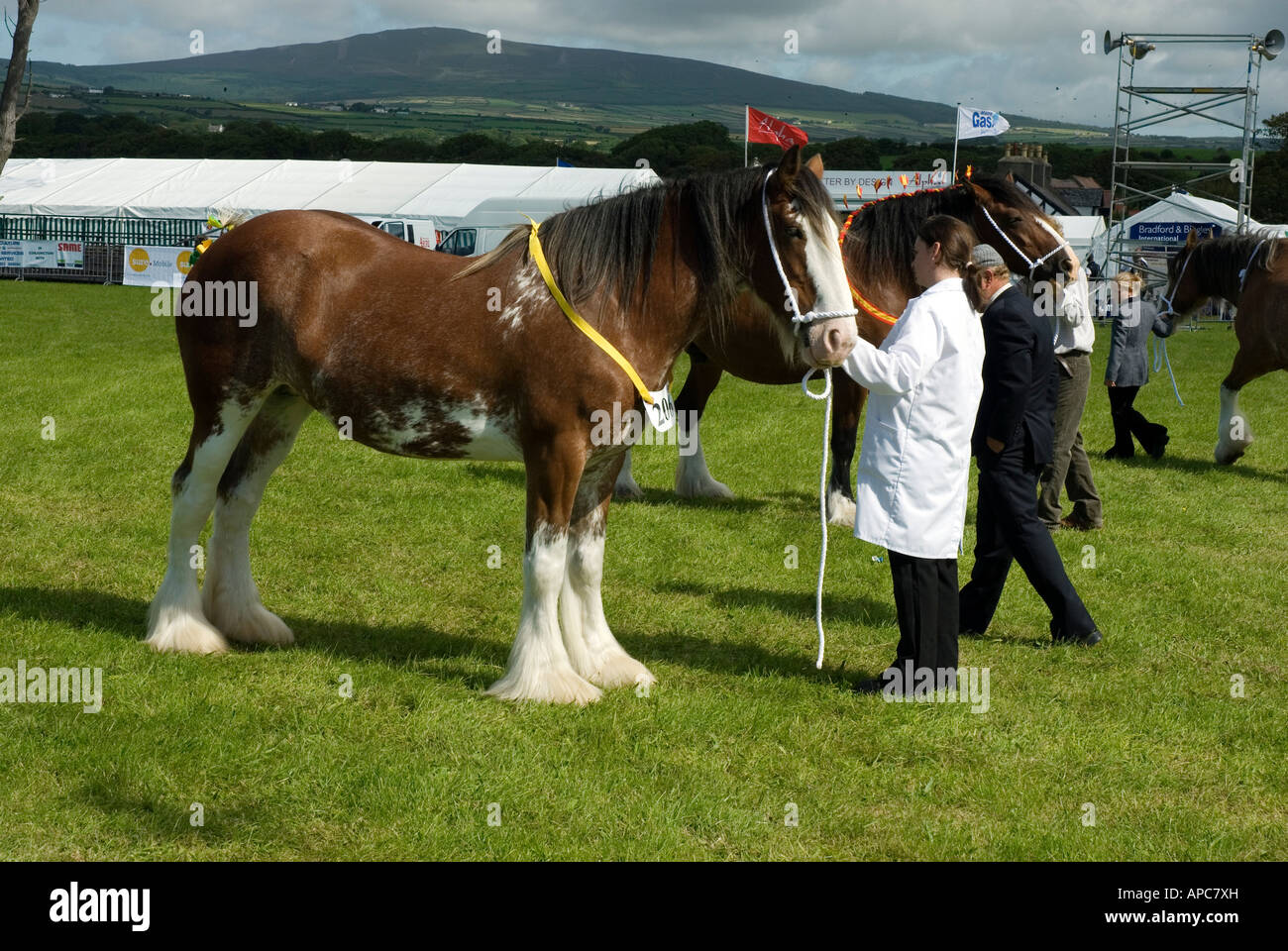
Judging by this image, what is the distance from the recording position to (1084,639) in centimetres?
640

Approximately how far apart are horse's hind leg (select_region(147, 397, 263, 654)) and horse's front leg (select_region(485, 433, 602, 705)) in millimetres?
1566

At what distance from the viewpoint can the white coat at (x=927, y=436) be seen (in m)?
5.12

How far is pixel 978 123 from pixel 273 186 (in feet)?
79.3

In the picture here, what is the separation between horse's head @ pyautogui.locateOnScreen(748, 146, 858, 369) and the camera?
4668 mm

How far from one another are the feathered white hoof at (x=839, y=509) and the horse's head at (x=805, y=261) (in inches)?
168

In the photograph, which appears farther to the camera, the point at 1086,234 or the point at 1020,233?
the point at 1086,234

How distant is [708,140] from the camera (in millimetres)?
68438

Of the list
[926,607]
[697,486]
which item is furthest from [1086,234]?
[926,607]

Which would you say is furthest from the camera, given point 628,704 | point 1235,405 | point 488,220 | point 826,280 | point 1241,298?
point 488,220

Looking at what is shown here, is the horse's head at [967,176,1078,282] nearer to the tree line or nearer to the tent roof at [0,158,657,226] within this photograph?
the tent roof at [0,158,657,226]

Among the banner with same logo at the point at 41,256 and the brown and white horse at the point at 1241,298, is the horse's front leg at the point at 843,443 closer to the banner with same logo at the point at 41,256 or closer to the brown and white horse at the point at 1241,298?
the brown and white horse at the point at 1241,298

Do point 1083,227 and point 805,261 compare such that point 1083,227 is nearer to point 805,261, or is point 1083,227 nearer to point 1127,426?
point 1127,426

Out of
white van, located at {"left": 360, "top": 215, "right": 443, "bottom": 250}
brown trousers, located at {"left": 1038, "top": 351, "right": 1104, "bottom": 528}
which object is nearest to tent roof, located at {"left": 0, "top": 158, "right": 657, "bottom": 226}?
white van, located at {"left": 360, "top": 215, "right": 443, "bottom": 250}

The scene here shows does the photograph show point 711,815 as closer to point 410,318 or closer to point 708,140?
point 410,318
